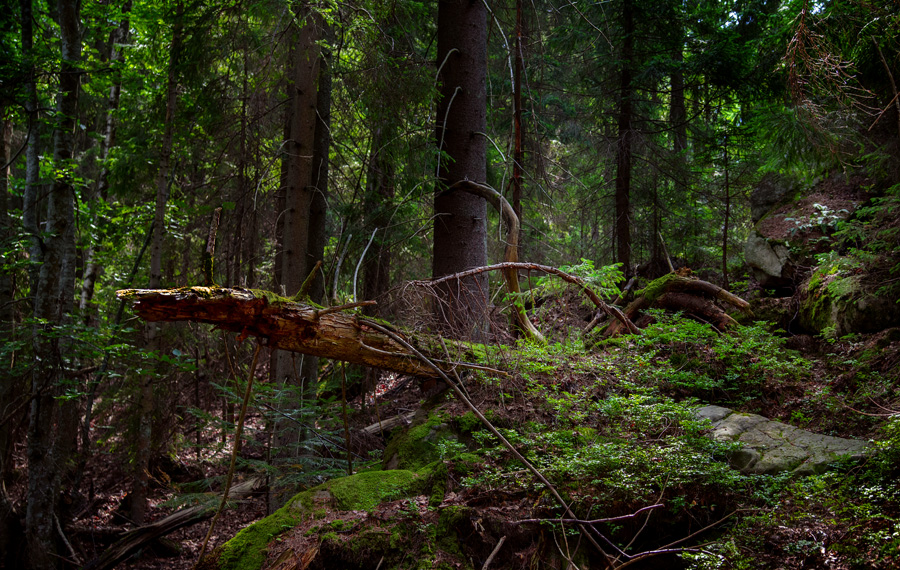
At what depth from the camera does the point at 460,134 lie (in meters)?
6.98

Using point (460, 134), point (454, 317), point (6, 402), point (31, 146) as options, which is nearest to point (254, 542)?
point (454, 317)

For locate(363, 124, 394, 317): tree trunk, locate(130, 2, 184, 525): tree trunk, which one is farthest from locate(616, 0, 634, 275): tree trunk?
locate(130, 2, 184, 525): tree trunk

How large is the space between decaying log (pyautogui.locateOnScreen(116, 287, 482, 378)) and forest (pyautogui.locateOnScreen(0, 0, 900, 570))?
0.08 feet

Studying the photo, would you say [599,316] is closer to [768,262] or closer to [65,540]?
[768,262]

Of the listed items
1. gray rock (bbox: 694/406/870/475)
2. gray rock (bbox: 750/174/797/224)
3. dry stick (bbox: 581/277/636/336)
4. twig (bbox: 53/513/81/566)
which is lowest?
twig (bbox: 53/513/81/566)

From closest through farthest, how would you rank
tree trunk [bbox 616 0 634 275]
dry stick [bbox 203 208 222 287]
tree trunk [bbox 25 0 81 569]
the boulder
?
dry stick [bbox 203 208 222 287], the boulder, tree trunk [bbox 25 0 81 569], tree trunk [bbox 616 0 634 275]

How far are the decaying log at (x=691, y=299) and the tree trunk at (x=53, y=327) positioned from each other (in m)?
8.07

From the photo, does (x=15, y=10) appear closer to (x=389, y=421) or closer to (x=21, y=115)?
(x=21, y=115)

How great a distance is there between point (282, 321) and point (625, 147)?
9.57 meters

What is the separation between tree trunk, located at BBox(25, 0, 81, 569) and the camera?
708cm

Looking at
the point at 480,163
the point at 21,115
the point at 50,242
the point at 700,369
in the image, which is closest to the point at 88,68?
the point at 21,115

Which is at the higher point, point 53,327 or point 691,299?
point 691,299

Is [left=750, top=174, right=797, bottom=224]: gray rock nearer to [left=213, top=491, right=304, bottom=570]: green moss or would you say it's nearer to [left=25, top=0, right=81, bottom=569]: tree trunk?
[left=213, top=491, right=304, bottom=570]: green moss

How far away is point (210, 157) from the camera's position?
31.7ft
